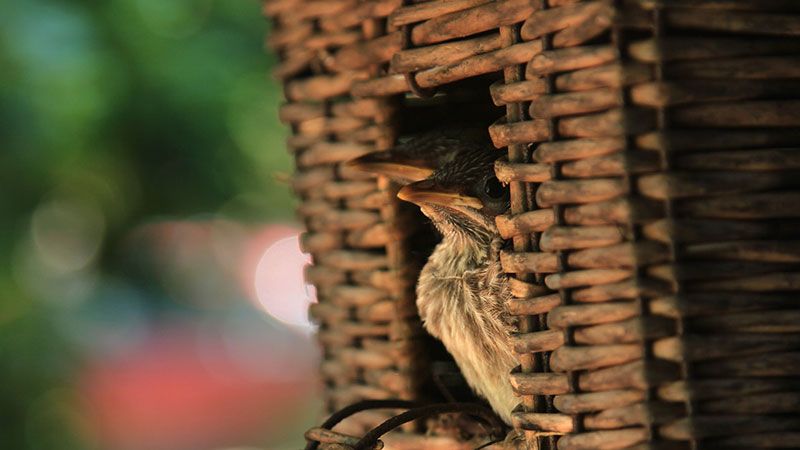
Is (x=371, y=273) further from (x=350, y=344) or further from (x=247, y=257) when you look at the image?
(x=247, y=257)

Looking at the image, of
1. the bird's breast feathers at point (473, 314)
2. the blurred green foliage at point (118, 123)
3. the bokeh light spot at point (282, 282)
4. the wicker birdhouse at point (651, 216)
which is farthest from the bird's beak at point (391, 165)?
the bokeh light spot at point (282, 282)

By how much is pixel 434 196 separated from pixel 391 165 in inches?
2.8

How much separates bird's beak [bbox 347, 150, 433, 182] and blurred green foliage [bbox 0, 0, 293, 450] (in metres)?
1.69

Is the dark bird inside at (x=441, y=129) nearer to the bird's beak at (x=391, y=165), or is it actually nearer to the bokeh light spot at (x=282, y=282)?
the bird's beak at (x=391, y=165)

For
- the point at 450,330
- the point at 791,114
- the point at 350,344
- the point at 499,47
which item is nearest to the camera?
the point at 791,114

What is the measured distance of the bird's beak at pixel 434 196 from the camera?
4.85 feet

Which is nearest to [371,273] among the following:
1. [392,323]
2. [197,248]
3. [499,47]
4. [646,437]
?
[392,323]

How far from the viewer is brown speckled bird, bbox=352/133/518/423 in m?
1.48

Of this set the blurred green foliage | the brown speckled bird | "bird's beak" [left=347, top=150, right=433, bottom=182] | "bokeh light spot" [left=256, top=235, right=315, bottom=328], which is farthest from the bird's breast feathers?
"bokeh light spot" [left=256, top=235, right=315, bottom=328]

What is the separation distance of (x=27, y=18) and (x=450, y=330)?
221cm

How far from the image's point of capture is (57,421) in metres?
4.07

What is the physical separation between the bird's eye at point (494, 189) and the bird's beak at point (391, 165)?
94mm

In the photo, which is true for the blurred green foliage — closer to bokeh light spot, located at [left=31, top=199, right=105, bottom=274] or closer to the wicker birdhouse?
bokeh light spot, located at [left=31, top=199, right=105, bottom=274]

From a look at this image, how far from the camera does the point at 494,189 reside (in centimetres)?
164
